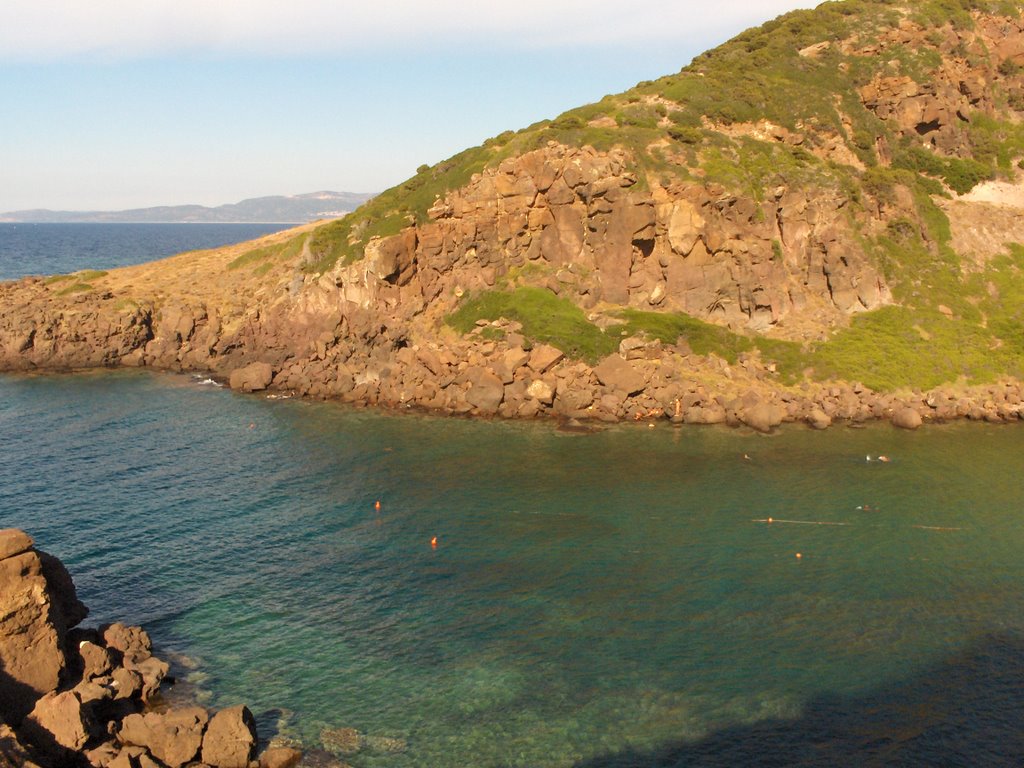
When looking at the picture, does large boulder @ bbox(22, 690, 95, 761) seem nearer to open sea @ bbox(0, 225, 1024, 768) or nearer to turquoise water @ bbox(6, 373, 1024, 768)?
open sea @ bbox(0, 225, 1024, 768)

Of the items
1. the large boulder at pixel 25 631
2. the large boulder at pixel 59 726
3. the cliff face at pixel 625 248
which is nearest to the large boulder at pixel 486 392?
the cliff face at pixel 625 248

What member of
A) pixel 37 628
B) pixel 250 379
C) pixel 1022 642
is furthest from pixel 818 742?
pixel 250 379

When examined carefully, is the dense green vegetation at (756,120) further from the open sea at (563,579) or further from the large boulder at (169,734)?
the large boulder at (169,734)

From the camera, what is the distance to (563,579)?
48.7 meters

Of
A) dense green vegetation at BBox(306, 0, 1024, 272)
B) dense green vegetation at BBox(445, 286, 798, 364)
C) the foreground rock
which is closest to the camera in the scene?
the foreground rock

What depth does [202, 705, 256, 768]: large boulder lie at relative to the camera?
107 feet

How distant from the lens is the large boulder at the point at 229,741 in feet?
107

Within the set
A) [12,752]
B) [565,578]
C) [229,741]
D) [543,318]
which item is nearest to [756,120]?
[543,318]

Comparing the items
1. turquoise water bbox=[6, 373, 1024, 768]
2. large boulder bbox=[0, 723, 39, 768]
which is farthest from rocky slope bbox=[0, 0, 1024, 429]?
large boulder bbox=[0, 723, 39, 768]

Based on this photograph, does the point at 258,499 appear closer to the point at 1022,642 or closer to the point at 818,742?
the point at 818,742

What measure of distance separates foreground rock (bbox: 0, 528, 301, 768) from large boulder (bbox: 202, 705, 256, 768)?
42 millimetres

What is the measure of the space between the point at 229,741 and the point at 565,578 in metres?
22.4

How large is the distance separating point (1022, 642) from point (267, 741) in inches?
1528

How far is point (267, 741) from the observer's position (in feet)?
112
